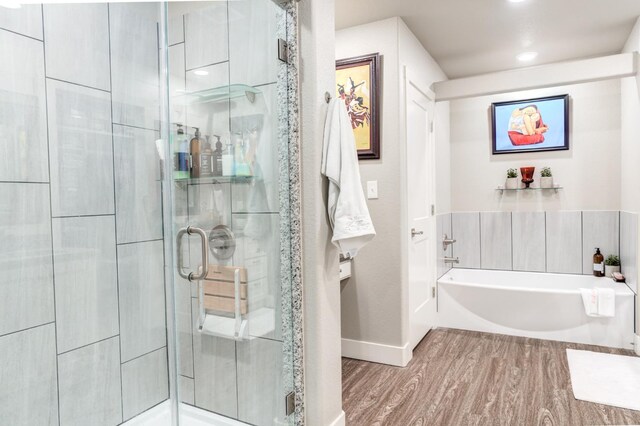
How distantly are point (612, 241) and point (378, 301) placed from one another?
262 centimetres

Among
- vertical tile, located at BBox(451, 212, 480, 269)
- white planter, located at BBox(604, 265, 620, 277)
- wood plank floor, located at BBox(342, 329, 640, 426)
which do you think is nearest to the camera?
wood plank floor, located at BBox(342, 329, 640, 426)

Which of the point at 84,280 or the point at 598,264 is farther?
the point at 598,264

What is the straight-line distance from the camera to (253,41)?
69.0 inches

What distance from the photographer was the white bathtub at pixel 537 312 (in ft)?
10.5

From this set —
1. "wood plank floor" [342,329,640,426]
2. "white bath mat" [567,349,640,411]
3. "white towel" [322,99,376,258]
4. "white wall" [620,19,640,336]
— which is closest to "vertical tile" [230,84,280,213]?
"white towel" [322,99,376,258]

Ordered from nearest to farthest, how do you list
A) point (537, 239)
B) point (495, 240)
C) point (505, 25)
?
point (505, 25), point (537, 239), point (495, 240)

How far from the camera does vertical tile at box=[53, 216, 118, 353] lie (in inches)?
63.3

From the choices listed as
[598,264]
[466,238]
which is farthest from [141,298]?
[598,264]

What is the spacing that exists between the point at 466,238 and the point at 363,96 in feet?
7.91

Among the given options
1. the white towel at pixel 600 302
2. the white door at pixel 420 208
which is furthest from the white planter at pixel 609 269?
the white door at pixel 420 208

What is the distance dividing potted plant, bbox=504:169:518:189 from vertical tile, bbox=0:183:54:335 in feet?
13.6

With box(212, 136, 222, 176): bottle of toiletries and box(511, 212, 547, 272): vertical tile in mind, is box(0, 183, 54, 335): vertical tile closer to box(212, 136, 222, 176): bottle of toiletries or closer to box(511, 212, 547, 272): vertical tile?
box(212, 136, 222, 176): bottle of toiletries

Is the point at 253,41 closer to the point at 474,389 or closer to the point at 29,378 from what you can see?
the point at 29,378

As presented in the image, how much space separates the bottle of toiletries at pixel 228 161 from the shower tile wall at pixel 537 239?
113 inches
